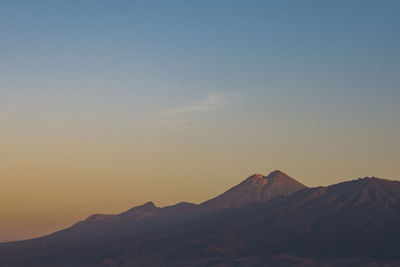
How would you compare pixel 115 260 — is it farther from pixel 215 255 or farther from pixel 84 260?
pixel 215 255

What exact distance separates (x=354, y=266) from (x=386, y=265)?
7967 millimetres

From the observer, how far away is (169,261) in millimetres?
193875

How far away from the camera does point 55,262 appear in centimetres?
19800

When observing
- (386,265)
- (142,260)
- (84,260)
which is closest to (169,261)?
(142,260)

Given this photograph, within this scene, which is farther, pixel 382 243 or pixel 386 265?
pixel 382 243

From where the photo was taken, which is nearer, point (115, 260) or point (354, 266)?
point (354, 266)

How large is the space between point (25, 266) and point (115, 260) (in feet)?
80.8

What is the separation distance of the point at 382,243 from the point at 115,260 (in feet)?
247

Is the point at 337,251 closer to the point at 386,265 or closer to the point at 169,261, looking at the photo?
the point at 386,265

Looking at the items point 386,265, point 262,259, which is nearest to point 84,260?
point 262,259

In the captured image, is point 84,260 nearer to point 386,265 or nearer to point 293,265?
point 293,265

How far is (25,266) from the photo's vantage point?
19300 centimetres

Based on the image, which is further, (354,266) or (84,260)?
(84,260)

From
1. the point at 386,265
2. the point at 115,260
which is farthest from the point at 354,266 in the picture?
the point at 115,260
